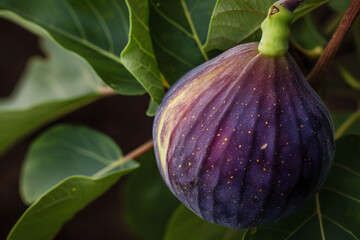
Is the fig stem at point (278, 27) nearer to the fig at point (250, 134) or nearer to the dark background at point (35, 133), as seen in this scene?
the fig at point (250, 134)

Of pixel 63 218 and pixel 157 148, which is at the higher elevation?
pixel 157 148

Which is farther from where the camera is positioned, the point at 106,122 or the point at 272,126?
the point at 106,122

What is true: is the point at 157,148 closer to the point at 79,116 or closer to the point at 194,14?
the point at 194,14

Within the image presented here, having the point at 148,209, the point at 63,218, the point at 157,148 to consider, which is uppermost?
the point at 157,148

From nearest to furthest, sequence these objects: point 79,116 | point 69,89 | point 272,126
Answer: point 272,126 < point 69,89 < point 79,116

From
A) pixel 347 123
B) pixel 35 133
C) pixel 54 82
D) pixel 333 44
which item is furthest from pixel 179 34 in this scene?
pixel 35 133

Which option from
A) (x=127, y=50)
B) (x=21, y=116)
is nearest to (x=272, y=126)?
(x=127, y=50)

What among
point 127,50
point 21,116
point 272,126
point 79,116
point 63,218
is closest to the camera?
point 272,126
